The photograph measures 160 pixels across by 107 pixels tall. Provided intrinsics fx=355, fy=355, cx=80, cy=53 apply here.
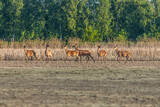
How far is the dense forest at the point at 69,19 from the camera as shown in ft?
206

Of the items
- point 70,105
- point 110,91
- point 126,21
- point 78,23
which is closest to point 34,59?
point 110,91

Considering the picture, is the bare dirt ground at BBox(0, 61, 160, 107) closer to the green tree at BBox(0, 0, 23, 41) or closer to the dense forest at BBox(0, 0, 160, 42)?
the dense forest at BBox(0, 0, 160, 42)

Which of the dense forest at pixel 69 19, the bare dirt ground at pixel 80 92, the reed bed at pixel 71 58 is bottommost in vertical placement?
the bare dirt ground at pixel 80 92

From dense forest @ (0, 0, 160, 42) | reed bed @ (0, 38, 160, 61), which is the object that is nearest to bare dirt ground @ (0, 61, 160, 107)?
reed bed @ (0, 38, 160, 61)

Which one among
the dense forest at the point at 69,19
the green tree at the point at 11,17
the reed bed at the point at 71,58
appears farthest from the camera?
the green tree at the point at 11,17

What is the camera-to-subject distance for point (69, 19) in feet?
203

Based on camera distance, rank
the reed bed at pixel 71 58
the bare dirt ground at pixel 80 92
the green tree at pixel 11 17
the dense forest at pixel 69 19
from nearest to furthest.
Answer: the bare dirt ground at pixel 80 92 < the reed bed at pixel 71 58 < the dense forest at pixel 69 19 < the green tree at pixel 11 17

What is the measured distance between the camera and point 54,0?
68438mm

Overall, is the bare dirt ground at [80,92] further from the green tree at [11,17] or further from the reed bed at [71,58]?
the green tree at [11,17]

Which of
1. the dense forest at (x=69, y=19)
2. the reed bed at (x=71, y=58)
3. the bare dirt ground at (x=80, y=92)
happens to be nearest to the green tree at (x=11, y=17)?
the dense forest at (x=69, y=19)

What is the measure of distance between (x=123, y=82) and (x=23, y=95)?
5.04 m

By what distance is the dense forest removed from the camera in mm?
62656

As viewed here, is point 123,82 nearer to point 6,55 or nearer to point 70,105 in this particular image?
point 70,105

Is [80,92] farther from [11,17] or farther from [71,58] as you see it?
[11,17]
